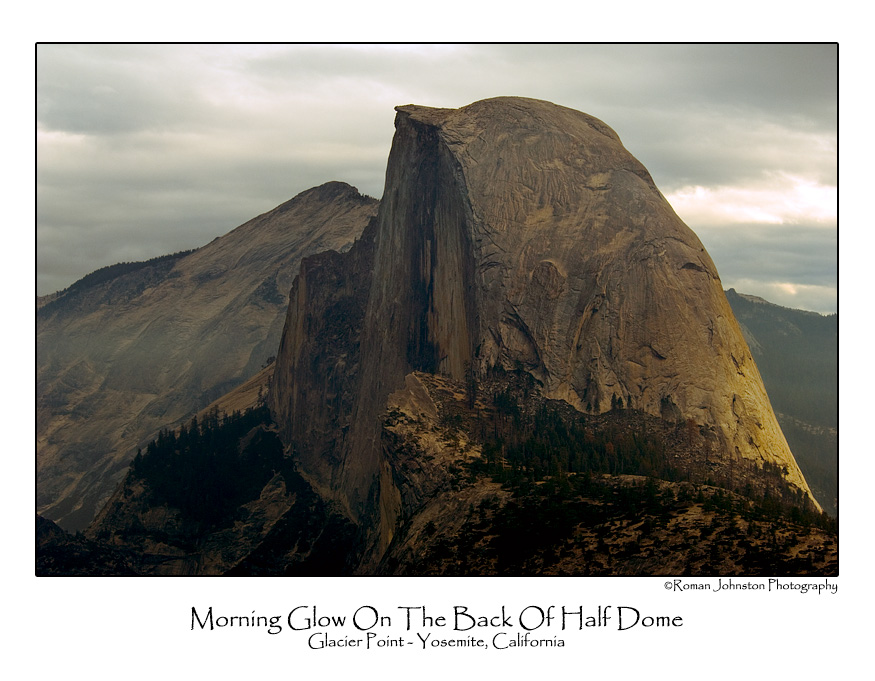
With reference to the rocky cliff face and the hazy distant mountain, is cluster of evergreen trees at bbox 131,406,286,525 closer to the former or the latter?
the rocky cliff face

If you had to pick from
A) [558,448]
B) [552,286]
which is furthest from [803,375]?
[558,448]

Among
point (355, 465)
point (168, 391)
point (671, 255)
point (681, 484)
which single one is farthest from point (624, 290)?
point (168, 391)

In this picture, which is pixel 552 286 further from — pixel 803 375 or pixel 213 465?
pixel 803 375

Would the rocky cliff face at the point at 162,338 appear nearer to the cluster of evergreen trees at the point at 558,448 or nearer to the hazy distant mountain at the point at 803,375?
the hazy distant mountain at the point at 803,375

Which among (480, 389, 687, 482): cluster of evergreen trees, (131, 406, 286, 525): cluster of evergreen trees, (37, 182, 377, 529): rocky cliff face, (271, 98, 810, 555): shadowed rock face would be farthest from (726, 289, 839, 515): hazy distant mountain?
(37, 182, 377, 529): rocky cliff face

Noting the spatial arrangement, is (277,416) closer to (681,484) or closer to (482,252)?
(482,252)
